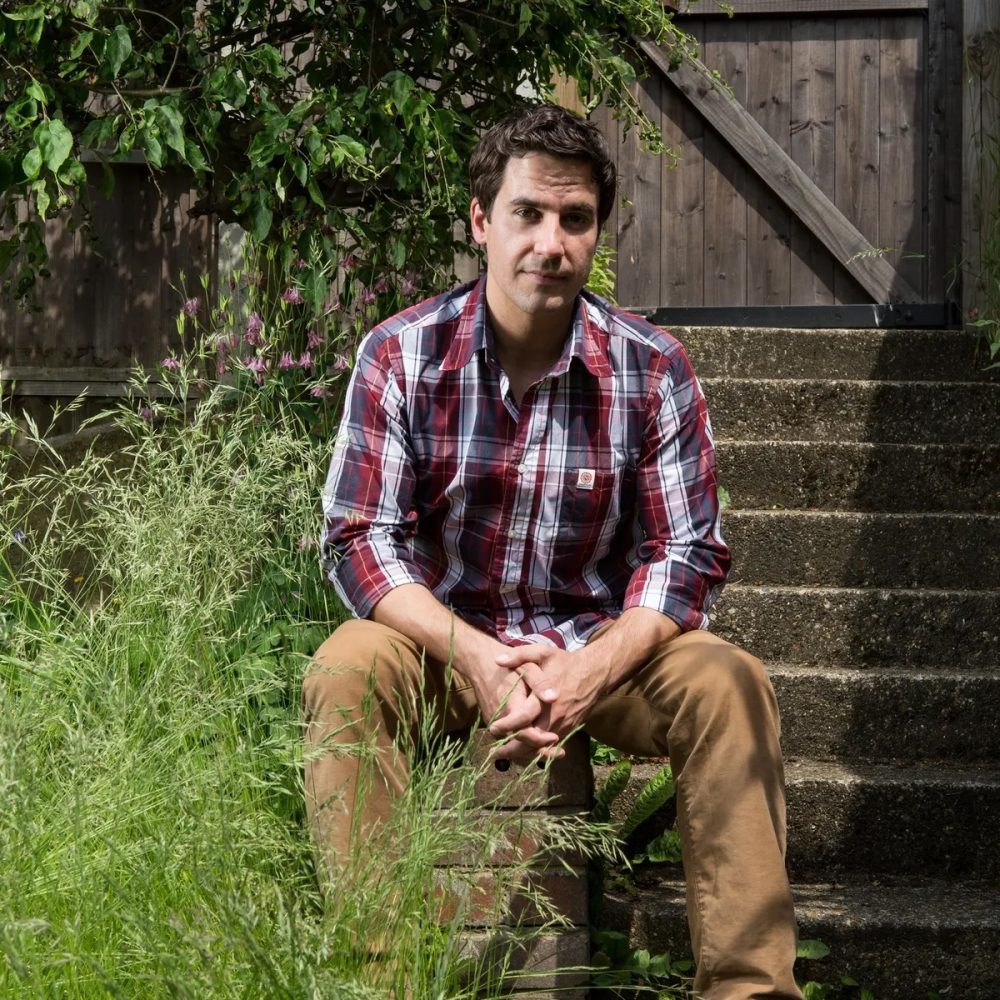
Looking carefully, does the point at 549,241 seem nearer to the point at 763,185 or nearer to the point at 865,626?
the point at 865,626

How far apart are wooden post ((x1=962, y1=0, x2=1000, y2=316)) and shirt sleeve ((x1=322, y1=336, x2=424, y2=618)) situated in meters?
2.62

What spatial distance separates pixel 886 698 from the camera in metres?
3.14

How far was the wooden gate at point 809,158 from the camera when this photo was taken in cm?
593

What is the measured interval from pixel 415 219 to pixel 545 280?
3.66ft

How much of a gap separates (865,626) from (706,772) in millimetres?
1408

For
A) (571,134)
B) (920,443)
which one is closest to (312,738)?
(571,134)

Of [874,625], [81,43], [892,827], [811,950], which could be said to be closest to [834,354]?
[874,625]

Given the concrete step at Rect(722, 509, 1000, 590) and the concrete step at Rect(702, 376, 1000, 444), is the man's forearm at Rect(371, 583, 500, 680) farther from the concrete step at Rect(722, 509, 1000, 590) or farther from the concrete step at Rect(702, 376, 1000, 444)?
the concrete step at Rect(702, 376, 1000, 444)

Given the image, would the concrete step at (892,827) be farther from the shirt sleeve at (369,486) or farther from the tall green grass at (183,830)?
the shirt sleeve at (369,486)

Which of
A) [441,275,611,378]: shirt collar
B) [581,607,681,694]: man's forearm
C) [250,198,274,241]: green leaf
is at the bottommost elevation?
[581,607,681,694]: man's forearm

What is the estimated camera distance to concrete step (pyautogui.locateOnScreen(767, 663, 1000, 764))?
3125 millimetres

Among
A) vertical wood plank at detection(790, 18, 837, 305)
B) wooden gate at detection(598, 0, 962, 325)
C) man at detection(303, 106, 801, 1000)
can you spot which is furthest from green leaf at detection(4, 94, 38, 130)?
vertical wood plank at detection(790, 18, 837, 305)

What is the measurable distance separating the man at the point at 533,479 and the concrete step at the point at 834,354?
1964 millimetres

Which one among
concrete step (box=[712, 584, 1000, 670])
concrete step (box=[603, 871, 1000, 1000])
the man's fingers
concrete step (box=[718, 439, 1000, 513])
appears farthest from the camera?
concrete step (box=[718, 439, 1000, 513])
